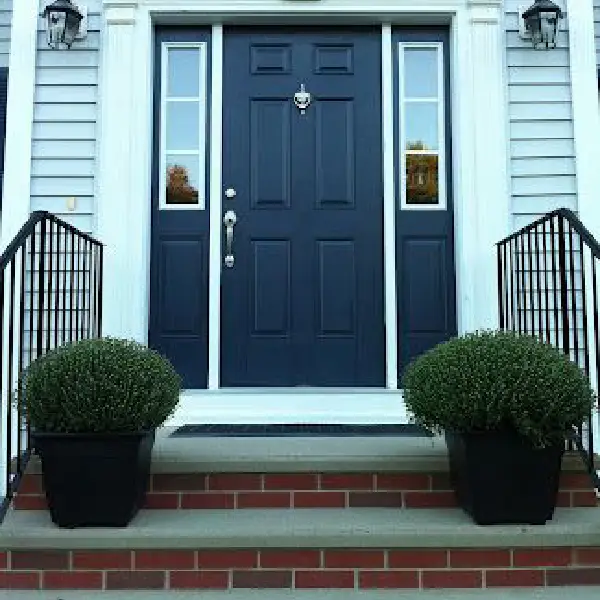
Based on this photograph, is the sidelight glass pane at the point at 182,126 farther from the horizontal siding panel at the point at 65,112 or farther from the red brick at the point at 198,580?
the red brick at the point at 198,580

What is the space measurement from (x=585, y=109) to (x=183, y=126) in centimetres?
216

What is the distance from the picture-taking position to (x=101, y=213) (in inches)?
154

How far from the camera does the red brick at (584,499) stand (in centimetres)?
278

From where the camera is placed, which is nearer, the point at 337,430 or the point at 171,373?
the point at 171,373

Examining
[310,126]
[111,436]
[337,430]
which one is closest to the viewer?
[111,436]

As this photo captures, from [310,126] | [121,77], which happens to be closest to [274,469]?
[310,126]

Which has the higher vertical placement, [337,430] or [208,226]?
[208,226]

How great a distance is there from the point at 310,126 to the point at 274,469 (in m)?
2.07

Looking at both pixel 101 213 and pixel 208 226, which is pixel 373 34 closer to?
pixel 208 226

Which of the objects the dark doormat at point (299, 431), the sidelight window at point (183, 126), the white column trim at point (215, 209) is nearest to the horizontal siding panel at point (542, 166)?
the dark doormat at point (299, 431)

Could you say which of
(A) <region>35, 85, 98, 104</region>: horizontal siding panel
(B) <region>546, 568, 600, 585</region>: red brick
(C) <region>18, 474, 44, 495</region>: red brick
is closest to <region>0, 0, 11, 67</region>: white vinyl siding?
(A) <region>35, 85, 98, 104</region>: horizontal siding panel

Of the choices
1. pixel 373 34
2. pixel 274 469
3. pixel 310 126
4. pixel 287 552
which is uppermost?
pixel 373 34

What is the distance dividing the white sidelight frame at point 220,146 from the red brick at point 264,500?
112 cm

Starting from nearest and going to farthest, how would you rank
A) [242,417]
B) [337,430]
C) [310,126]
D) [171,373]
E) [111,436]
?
[111,436], [171,373], [337,430], [242,417], [310,126]
